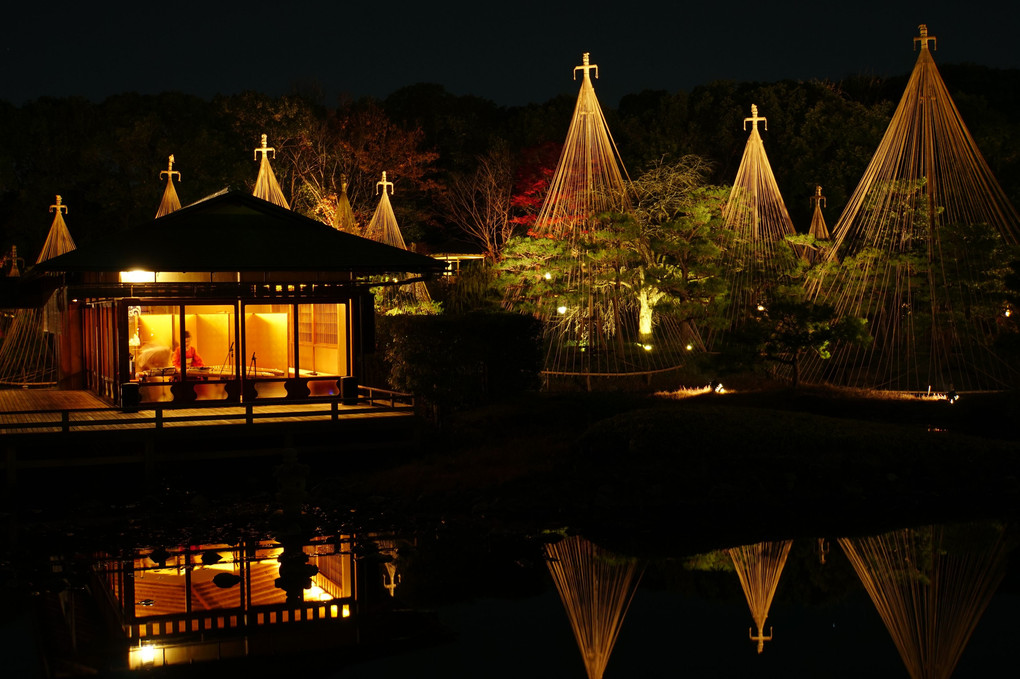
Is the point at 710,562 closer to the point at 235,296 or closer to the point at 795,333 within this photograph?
the point at 795,333

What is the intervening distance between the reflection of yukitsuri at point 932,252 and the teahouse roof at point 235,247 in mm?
7981

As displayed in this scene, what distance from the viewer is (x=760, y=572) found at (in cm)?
1020

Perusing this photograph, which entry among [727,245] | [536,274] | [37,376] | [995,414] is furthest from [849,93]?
[37,376]

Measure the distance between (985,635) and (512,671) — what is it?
3804 mm

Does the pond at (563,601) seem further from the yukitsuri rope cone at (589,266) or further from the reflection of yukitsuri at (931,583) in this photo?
the yukitsuri rope cone at (589,266)

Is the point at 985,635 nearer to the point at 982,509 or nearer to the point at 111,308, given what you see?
the point at 982,509

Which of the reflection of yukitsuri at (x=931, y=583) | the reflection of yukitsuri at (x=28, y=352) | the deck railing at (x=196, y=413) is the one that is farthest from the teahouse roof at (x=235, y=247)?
the reflection of yukitsuri at (x=931, y=583)

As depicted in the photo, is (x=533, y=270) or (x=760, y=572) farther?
(x=533, y=270)

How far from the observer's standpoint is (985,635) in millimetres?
8539

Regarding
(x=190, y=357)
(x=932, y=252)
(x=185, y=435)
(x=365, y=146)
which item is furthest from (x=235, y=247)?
(x=365, y=146)

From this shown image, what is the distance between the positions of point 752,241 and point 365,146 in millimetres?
17144

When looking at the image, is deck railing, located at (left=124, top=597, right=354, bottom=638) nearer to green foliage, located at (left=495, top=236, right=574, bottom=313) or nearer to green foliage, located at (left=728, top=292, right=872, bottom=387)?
green foliage, located at (left=728, top=292, right=872, bottom=387)

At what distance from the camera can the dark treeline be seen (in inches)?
1340

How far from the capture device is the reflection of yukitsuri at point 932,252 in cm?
1825
